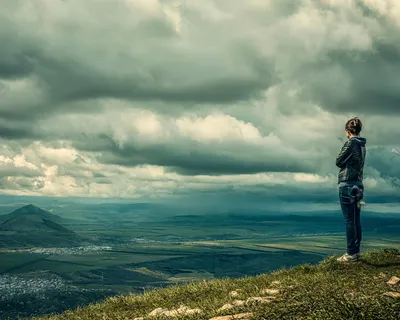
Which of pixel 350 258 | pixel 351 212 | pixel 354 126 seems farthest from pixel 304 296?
pixel 354 126

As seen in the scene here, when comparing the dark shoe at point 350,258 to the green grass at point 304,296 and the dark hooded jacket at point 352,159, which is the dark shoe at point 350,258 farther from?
the dark hooded jacket at point 352,159

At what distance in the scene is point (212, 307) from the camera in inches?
419

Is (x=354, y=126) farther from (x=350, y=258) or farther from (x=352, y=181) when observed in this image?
(x=350, y=258)

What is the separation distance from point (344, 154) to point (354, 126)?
1.15 meters

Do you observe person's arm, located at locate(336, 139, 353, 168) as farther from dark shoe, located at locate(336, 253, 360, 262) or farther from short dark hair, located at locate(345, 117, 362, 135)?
dark shoe, located at locate(336, 253, 360, 262)

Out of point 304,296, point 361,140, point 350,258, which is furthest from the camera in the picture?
point 361,140

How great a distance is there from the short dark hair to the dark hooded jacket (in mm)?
282

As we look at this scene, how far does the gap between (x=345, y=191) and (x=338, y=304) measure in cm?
935

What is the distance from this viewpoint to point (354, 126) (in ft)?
55.1

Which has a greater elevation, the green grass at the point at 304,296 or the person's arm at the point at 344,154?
the person's arm at the point at 344,154

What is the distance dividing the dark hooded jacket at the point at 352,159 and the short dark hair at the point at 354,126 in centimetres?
28

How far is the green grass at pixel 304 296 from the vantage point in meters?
7.82

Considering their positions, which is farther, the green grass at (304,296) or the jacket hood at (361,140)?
the jacket hood at (361,140)

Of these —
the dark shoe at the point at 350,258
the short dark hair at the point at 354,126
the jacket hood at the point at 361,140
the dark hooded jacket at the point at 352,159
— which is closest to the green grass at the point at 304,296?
the dark shoe at the point at 350,258
